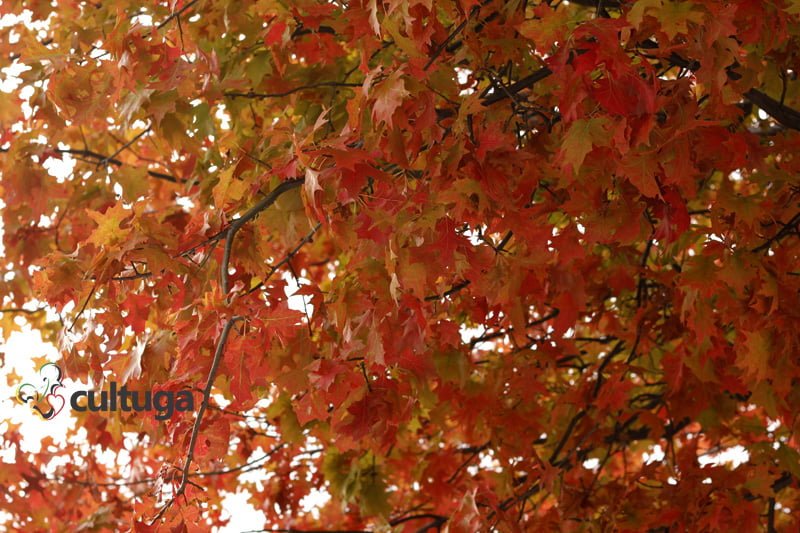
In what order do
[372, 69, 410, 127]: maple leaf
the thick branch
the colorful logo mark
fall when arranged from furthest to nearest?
the colorful logo mark, the thick branch, [372, 69, 410, 127]: maple leaf

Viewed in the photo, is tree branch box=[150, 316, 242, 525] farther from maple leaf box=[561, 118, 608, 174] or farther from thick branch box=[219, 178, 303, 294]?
maple leaf box=[561, 118, 608, 174]

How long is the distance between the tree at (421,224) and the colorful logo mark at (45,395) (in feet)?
0.89

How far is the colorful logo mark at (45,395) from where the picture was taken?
11.5 ft

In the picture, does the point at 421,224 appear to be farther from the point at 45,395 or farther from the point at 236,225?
the point at 45,395

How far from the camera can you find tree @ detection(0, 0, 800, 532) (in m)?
2.17

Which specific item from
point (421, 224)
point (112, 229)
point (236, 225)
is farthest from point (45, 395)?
point (421, 224)

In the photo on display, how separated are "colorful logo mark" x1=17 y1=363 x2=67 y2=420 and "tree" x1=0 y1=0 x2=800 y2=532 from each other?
10.7 inches

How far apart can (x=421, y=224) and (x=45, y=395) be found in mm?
2172

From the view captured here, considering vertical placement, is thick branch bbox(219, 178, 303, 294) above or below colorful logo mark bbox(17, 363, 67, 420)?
below

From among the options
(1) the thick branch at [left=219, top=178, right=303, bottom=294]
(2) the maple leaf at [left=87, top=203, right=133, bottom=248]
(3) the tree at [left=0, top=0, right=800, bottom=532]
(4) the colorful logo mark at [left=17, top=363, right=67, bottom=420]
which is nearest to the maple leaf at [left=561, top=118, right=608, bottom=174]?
→ (3) the tree at [left=0, top=0, right=800, bottom=532]

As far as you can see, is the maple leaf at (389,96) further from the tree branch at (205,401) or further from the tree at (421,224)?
the tree branch at (205,401)

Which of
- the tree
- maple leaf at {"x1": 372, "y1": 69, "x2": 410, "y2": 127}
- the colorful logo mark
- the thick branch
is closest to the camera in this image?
maple leaf at {"x1": 372, "y1": 69, "x2": 410, "y2": 127}

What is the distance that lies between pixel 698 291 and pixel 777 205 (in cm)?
38

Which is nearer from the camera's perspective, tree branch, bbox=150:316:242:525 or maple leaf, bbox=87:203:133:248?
tree branch, bbox=150:316:242:525
